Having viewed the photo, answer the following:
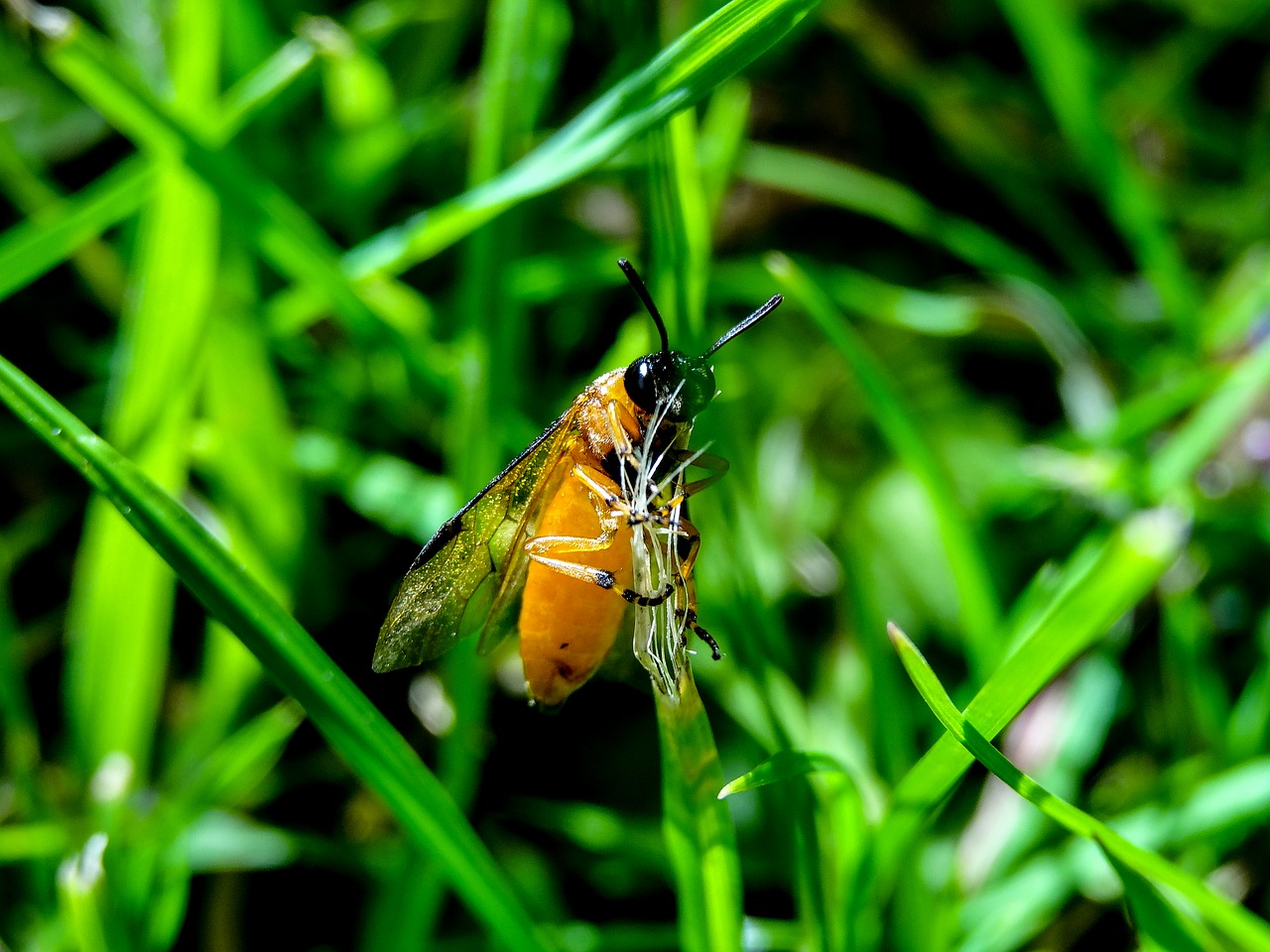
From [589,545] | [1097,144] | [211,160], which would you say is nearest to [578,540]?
[589,545]

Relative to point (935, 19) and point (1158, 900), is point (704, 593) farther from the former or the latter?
point (935, 19)

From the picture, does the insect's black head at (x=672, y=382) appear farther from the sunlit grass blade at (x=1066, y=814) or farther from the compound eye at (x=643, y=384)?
the sunlit grass blade at (x=1066, y=814)

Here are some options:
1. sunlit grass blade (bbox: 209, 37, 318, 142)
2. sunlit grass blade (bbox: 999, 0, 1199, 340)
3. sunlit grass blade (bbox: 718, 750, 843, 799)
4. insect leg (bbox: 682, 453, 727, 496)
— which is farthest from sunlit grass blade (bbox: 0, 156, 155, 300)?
sunlit grass blade (bbox: 999, 0, 1199, 340)

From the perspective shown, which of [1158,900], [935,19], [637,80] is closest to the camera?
[1158,900]

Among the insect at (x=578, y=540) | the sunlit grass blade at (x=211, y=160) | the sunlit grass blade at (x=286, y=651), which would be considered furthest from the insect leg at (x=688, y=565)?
the sunlit grass blade at (x=211, y=160)

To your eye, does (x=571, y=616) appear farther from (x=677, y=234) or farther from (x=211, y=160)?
(x=211, y=160)

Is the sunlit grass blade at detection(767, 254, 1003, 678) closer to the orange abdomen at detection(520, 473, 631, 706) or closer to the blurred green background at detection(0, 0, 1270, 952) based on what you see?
the blurred green background at detection(0, 0, 1270, 952)

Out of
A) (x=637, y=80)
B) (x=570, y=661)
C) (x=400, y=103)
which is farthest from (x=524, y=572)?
(x=400, y=103)
